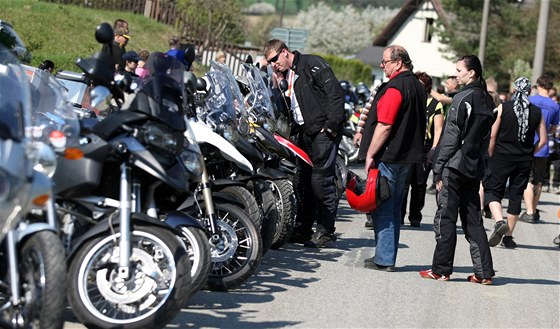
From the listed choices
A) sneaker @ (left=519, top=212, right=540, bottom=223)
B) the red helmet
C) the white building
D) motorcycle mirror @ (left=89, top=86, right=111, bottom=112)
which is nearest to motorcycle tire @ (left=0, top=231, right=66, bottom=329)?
motorcycle mirror @ (left=89, top=86, right=111, bottom=112)

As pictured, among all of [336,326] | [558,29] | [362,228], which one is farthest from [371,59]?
[336,326]

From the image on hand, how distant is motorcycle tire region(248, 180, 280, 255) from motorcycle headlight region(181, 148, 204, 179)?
2127mm

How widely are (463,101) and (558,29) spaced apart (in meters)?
45.0

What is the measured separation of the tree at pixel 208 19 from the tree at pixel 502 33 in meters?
21.0

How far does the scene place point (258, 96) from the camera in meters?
11.1

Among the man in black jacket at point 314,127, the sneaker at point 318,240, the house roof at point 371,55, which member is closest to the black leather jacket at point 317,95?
the man in black jacket at point 314,127

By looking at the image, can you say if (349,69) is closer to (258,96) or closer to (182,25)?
(182,25)

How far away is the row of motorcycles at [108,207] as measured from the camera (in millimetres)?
5867

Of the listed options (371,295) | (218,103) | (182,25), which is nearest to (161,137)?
(218,103)

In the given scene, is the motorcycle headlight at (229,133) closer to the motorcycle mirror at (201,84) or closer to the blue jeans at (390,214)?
the motorcycle mirror at (201,84)

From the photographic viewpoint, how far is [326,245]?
11875 millimetres

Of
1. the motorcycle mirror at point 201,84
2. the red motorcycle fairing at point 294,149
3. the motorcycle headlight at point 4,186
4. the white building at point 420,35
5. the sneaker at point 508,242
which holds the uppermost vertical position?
the motorcycle mirror at point 201,84

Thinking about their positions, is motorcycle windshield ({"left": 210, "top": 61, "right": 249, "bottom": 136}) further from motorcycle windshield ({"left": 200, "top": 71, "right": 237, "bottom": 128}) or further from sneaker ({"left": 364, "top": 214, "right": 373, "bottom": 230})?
sneaker ({"left": 364, "top": 214, "right": 373, "bottom": 230})

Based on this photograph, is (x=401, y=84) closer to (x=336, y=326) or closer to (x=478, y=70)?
(x=478, y=70)
